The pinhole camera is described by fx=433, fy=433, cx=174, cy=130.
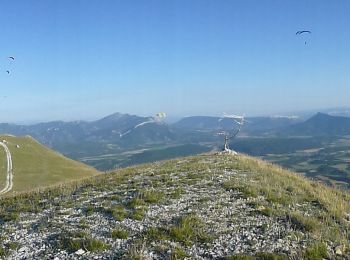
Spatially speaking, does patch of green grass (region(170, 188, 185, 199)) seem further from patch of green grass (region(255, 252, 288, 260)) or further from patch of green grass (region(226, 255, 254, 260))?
patch of green grass (region(255, 252, 288, 260))

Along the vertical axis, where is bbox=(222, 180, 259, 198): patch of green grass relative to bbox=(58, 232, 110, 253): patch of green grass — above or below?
above

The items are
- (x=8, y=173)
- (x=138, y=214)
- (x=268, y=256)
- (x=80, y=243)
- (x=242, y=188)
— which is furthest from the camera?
(x=8, y=173)

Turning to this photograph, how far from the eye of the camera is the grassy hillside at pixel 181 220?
1852 cm

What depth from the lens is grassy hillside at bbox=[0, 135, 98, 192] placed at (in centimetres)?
12950

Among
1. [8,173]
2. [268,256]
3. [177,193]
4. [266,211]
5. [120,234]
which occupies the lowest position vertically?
[8,173]

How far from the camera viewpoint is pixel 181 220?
853 inches

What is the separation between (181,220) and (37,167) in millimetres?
139110

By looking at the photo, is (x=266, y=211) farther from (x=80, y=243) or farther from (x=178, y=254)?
(x=80, y=243)

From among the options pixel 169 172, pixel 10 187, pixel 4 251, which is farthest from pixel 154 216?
pixel 10 187

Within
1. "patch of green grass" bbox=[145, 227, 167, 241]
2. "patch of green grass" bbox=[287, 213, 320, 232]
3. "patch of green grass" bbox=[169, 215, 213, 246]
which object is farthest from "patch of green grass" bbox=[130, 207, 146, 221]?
"patch of green grass" bbox=[287, 213, 320, 232]

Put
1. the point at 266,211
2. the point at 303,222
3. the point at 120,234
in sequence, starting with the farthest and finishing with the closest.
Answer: the point at 266,211 < the point at 303,222 < the point at 120,234

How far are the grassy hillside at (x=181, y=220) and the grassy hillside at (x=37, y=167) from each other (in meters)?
91.8

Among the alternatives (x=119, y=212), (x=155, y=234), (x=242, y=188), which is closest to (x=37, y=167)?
(x=242, y=188)

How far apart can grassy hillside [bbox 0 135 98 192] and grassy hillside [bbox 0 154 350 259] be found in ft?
301
